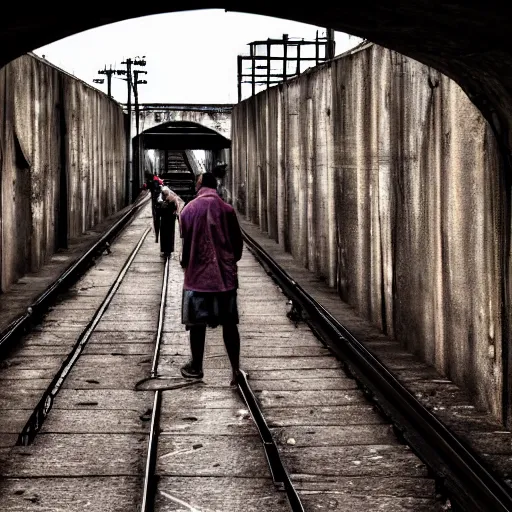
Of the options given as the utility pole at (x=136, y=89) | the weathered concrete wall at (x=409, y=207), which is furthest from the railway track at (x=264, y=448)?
the utility pole at (x=136, y=89)

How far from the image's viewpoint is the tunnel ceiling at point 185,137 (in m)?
49.5

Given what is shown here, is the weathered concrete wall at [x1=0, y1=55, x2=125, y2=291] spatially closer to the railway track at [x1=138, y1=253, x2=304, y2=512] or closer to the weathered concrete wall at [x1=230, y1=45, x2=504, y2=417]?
the weathered concrete wall at [x1=230, y1=45, x2=504, y2=417]

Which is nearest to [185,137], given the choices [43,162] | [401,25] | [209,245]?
[43,162]

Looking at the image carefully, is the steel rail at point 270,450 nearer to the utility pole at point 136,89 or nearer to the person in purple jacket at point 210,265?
the person in purple jacket at point 210,265

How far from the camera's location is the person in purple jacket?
7.74 meters

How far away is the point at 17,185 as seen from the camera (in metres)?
13.9

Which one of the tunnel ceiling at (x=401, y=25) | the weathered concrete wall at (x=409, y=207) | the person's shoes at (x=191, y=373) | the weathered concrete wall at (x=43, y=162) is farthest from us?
the weathered concrete wall at (x=43, y=162)

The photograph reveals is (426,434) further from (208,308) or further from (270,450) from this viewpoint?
(208,308)

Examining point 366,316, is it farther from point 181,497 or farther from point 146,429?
point 181,497

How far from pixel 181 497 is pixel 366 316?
6.13 m

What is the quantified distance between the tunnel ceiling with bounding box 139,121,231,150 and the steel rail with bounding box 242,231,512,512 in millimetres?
39853

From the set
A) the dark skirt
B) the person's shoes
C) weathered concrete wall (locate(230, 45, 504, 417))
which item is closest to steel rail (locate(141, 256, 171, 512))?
the person's shoes

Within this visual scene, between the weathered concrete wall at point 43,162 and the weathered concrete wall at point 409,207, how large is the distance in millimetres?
4296

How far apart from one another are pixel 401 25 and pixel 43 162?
478 inches
